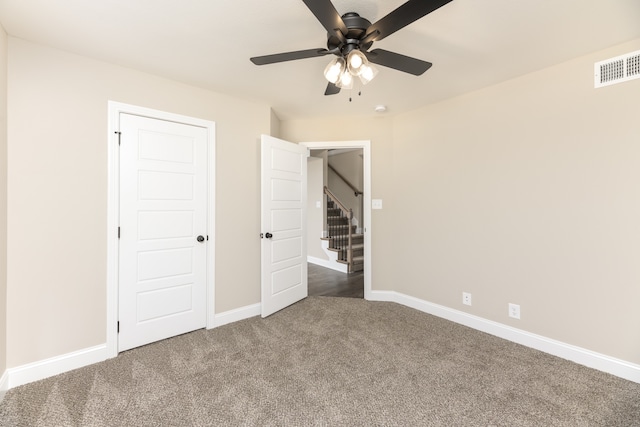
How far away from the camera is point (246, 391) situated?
73.7 inches

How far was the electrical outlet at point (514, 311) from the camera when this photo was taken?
2.58 metres

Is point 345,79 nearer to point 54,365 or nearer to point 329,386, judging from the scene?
point 329,386

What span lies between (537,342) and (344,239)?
353 cm

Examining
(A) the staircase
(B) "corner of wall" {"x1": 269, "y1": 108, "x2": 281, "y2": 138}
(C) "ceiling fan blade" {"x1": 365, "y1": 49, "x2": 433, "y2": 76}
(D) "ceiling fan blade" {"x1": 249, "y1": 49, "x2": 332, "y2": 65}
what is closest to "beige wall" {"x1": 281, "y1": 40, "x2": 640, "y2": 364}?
(C) "ceiling fan blade" {"x1": 365, "y1": 49, "x2": 433, "y2": 76}

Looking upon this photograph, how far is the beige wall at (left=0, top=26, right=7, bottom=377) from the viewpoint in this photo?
1860mm

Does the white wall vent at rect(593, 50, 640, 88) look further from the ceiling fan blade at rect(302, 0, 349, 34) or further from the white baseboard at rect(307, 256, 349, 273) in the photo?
the white baseboard at rect(307, 256, 349, 273)

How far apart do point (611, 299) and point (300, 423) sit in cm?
244

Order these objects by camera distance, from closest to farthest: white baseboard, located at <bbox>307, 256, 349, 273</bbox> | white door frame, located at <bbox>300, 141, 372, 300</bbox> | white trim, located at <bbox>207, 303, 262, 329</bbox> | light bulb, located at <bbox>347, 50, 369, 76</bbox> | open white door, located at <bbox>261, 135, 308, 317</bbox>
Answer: light bulb, located at <bbox>347, 50, 369, 76</bbox>
white trim, located at <bbox>207, 303, 262, 329</bbox>
open white door, located at <bbox>261, 135, 308, 317</bbox>
white door frame, located at <bbox>300, 141, 372, 300</bbox>
white baseboard, located at <bbox>307, 256, 349, 273</bbox>

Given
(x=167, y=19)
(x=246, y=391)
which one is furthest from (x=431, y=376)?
(x=167, y=19)

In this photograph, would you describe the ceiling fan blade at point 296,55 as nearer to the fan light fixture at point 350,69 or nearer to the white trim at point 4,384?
the fan light fixture at point 350,69

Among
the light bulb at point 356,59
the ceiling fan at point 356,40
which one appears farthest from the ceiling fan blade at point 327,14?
the light bulb at point 356,59

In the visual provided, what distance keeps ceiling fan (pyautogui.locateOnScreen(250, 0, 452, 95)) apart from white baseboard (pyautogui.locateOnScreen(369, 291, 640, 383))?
2.47 metres

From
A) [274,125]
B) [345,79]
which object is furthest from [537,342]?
[274,125]

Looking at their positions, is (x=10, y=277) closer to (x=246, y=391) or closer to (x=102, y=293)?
(x=102, y=293)
